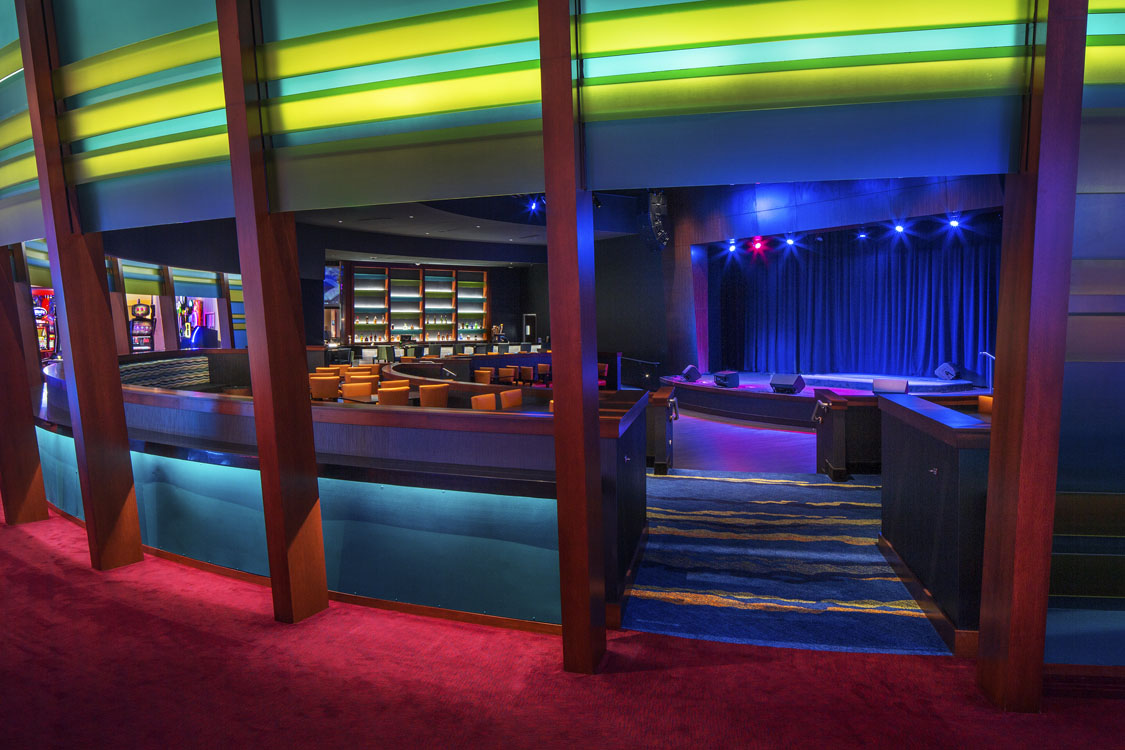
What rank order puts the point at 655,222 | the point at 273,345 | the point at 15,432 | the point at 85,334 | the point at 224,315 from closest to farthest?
1. the point at 273,345
2. the point at 85,334
3. the point at 15,432
4. the point at 655,222
5. the point at 224,315

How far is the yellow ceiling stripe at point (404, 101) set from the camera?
86.6 inches

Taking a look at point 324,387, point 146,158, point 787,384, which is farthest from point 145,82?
point 787,384

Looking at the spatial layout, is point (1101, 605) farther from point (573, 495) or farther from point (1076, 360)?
point (573, 495)

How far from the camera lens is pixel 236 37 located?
240cm

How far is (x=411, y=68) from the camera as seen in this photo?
237 cm

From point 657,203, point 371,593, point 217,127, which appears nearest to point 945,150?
point 217,127

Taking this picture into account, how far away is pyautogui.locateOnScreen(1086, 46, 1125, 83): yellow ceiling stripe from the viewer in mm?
1899

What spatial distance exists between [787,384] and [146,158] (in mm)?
9390

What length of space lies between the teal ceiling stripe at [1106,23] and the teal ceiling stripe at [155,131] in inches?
137

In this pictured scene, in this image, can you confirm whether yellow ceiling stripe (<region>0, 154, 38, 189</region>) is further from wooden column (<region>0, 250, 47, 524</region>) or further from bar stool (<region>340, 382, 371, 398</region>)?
bar stool (<region>340, 382, 371, 398</region>)

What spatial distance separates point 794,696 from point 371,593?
223cm

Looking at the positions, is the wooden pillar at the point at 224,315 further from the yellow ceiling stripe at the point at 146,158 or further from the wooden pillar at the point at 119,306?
the yellow ceiling stripe at the point at 146,158

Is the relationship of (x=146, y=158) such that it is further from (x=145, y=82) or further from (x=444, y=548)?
(x=444, y=548)

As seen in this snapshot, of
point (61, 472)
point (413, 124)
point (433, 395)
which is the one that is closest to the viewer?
point (413, 124)
